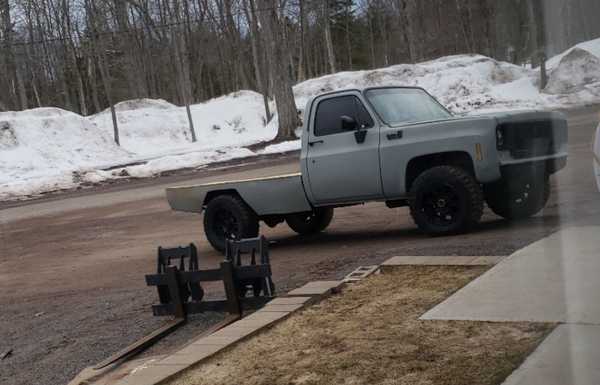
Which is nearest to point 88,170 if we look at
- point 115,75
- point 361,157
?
point 361,157

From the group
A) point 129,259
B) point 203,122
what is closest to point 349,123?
point 129,259

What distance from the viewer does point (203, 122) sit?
53156 mm

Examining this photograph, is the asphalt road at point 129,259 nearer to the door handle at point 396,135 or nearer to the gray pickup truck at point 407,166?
the gray pickup truck at point 407,166

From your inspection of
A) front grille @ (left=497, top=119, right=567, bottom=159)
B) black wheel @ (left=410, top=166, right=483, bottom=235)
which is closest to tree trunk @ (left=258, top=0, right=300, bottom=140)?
front grille @ (left=497, top=119, right=567, bottom=159)

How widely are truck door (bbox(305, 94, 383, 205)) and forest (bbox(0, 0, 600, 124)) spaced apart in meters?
25.5

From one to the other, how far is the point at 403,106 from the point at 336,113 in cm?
87

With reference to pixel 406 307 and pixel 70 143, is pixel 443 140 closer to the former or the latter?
pixel 406 307

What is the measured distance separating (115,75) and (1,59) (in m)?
19.9

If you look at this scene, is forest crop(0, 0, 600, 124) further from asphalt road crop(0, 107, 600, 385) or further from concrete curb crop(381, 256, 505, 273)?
concrete curb crop(381, 256, 505, 273)

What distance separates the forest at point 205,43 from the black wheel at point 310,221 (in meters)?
24.7

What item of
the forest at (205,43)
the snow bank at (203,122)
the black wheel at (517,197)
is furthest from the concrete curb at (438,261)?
the forest at (205,43)

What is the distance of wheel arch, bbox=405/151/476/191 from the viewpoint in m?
8.88

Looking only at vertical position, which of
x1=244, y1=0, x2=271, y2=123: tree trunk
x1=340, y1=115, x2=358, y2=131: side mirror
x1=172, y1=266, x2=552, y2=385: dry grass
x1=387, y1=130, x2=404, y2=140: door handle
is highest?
x1=244, y1=0, x2=271, y2=123: tree trunk

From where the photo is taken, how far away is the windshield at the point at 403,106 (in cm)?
966
